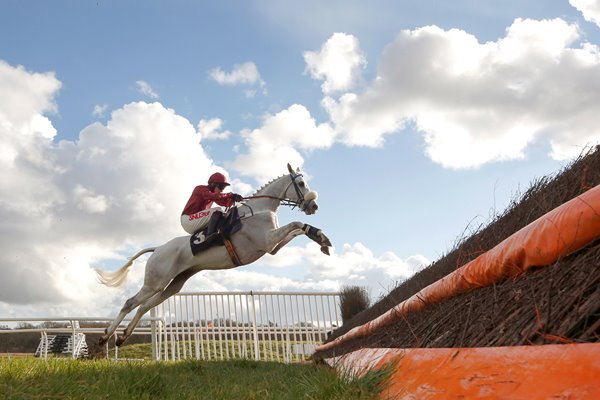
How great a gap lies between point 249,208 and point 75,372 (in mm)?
4513

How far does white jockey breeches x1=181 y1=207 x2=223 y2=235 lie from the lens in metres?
8.05

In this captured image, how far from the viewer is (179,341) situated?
1328cm

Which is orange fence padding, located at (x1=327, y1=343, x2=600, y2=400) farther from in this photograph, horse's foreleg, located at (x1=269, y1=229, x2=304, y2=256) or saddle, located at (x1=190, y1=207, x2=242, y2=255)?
saddle, located at (x1=190, y1=207, x2=242, y2=255)

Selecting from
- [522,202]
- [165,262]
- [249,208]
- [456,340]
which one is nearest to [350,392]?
[456,340]

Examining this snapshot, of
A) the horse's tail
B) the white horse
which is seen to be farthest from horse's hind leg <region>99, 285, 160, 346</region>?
the horse's tail

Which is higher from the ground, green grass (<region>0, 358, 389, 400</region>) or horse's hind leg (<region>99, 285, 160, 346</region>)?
horse's hind leg (<region>99, 285, 160, 346</region>)

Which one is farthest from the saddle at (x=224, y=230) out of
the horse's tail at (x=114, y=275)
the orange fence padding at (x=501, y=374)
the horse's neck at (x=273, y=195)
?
the orange fence padding at (x=501, y=374)

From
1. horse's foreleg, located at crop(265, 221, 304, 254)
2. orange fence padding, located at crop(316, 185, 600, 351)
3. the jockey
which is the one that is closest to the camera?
orange fence padding, located at crop(316, 185, 600, 351)

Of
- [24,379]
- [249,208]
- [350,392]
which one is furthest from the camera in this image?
[249,208]

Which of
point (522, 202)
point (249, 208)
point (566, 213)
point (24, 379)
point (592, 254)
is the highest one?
point (249, 208)

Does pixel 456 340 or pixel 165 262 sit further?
pixel 165 262

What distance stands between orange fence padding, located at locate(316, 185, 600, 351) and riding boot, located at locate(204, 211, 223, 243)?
5076mm

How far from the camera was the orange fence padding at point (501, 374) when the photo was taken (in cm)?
139

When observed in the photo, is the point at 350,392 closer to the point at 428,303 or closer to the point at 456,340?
the point at 456,340
